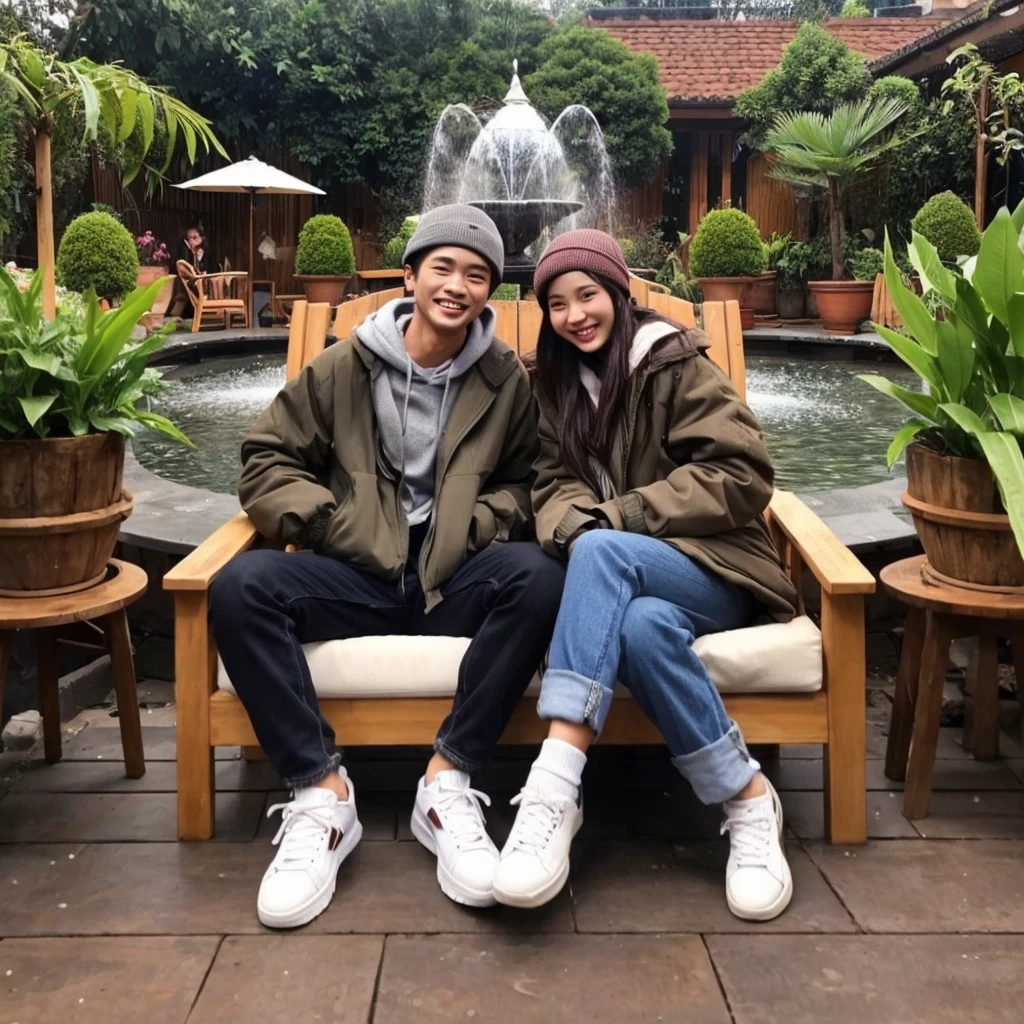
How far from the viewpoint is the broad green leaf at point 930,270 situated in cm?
201

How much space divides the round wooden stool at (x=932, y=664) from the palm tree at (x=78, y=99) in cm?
216

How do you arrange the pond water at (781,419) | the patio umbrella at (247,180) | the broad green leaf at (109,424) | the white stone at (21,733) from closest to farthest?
the broad green leaf at (109,424)
the white stone at (21,733)
the pond water at (781,419)
the patio umbrella at (247,180)

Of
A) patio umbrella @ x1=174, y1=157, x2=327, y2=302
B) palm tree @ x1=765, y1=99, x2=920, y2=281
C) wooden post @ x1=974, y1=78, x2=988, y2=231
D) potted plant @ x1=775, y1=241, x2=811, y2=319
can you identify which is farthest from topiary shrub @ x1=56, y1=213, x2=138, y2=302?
wooden post @ x1=974, y1=78, x2=988, y2=231

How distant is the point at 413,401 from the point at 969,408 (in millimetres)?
1027

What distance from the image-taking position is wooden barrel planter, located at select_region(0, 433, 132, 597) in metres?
1.97

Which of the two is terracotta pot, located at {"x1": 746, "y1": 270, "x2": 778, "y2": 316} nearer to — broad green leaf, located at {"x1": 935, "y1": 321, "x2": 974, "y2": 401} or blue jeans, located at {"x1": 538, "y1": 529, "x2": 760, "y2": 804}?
broad green leaf, located at {"x1": 935, "y1": 321, "x2": 974, "y2": 401}

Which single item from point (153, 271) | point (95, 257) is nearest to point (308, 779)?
point (95, 257)

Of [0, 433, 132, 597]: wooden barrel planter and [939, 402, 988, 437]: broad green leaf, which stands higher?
[939, 402, 988, 437]: broad green leaf

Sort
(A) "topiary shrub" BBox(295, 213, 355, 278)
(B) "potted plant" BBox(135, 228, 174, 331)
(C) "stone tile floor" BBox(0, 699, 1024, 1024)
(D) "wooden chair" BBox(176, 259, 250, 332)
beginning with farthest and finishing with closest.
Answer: (A) "topiary shrub" BBox(295, 213, 355, 278) < (D) "wooden chair" BBox(176, 259, 250, 332) < (B) "potted plant" BBox(135, 228, 174, 331) < (C) "stone tile floor" BBox(0, 699, 1024, 1024)

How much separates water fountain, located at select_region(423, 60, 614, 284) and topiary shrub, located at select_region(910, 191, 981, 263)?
3319 millimetres

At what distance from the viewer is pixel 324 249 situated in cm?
1180

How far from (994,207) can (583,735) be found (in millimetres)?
11244

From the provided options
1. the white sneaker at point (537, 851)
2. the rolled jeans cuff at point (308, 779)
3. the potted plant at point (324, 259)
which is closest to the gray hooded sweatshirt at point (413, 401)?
the rolled jeans cuff at point (308, 779)

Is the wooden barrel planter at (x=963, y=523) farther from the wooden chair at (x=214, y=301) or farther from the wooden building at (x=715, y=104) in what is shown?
the wooden building at (x=715, y=104)
